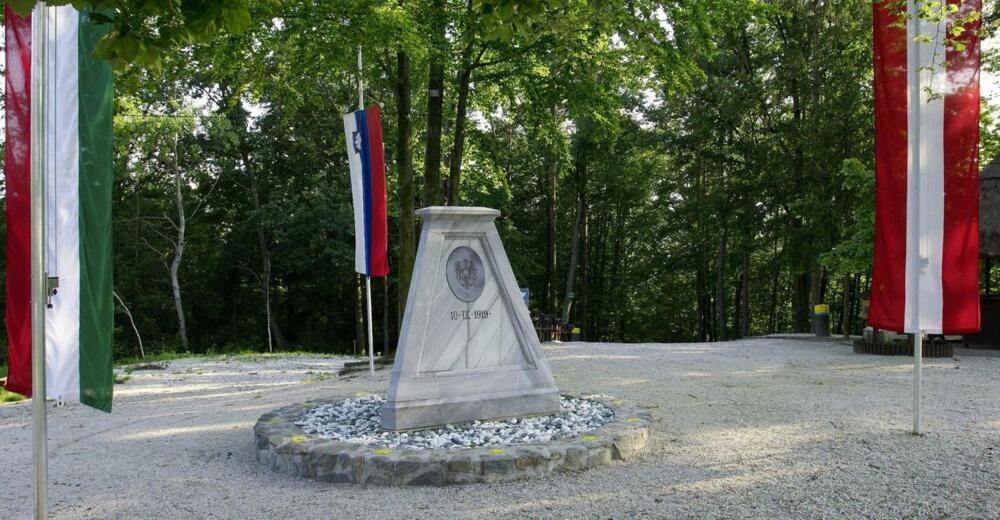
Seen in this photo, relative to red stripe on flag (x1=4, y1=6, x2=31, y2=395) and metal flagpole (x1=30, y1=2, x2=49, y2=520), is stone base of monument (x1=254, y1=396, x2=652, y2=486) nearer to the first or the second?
metal flagpole (x1=30, y1=2, x2=49, y2=520)

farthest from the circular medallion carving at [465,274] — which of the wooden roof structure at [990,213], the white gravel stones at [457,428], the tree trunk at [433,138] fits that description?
the wooden roof structure at [990,213]

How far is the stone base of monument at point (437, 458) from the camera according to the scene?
4973 mm

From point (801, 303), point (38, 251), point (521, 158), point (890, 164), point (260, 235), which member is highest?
point (521, 158)

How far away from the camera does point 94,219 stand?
3990mm

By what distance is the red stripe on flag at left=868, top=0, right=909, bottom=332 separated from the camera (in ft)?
19.4

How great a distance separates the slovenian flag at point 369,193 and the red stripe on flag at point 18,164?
582cm

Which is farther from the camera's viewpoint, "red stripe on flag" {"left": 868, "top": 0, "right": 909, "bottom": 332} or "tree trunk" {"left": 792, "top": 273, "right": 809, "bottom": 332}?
"tree trunk" {"left": 792, "top": 273, "right": 809, "bottom": 332}

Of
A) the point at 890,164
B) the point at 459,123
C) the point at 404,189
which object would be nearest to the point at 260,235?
the point at 459,123

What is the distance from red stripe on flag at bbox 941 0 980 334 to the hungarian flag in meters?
6.05

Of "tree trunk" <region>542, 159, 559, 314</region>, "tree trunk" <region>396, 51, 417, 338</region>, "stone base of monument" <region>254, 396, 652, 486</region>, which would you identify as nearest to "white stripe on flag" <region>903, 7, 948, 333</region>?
"stone base of monument" <region>254, 396, 652, 486</region>

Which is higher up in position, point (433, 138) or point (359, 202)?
point (433, 138)

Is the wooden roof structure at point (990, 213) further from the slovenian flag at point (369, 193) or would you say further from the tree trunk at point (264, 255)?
the tree trunk at point (264, 255)

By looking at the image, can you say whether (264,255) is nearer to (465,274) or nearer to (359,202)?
(359,202)

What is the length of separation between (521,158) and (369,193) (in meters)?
18.6
